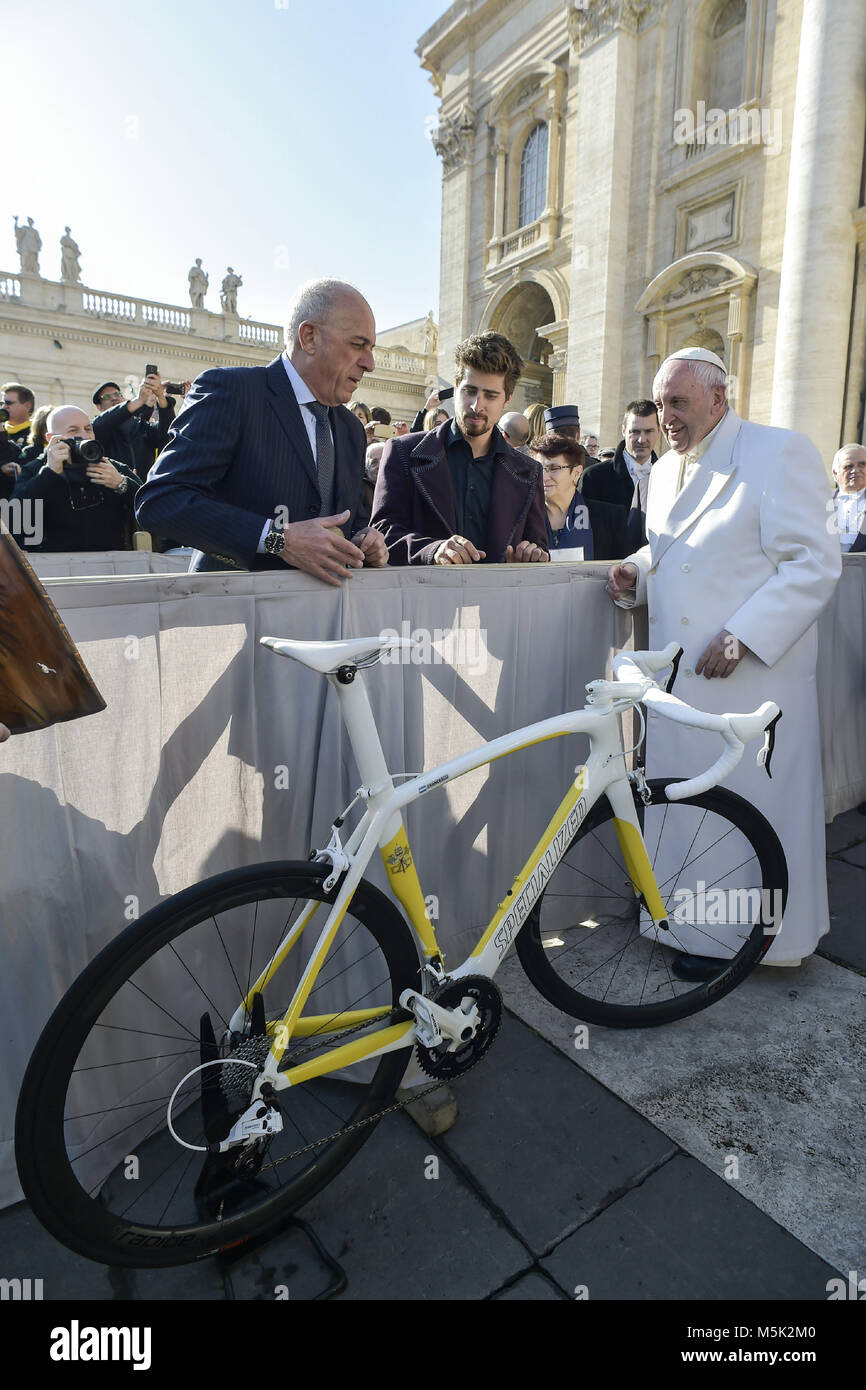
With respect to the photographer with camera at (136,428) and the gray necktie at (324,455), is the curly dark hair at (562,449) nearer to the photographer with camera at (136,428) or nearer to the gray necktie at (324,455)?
the gray necktie at (324,455)

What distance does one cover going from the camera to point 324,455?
7.68 feet

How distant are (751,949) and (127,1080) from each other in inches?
76.6

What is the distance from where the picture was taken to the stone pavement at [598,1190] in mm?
1602

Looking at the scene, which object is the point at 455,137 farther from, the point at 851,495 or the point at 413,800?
the point at 413,800

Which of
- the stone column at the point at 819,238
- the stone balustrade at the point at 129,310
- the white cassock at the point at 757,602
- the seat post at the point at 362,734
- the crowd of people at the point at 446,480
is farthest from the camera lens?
the stone balustrade at the point at 129,310

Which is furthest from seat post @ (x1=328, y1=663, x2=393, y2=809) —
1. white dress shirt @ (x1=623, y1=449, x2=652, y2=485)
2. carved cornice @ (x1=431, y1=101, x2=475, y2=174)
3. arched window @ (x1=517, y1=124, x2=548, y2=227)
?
carved cornice @ (x1=431, y1=101, x2=475, y2=174)

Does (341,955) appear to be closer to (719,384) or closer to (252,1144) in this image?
(252,1144)

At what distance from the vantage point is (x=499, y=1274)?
63.2 inches

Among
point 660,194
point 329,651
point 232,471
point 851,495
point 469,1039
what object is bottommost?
point 469,1039

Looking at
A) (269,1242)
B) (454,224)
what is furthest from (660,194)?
(269,1242)

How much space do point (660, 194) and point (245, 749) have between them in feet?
57.8

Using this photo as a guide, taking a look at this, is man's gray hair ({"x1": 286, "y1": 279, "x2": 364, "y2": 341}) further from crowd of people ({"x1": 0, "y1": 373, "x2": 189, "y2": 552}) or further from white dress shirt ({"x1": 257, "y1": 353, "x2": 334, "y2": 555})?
crowd of people ({"x1": 0, "y1": 373, "x2": 189, "y2": 552})

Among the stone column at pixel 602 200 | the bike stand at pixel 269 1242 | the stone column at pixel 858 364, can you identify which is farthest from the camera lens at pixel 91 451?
the stone column at pixel 602 200
